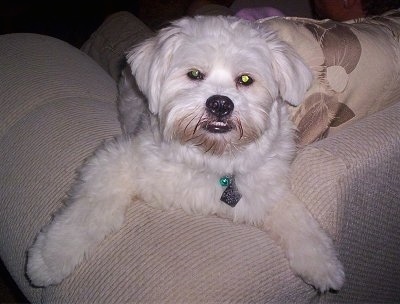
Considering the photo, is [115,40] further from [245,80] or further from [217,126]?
[217,126]

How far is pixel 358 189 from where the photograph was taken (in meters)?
1.62

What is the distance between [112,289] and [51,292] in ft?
1.15

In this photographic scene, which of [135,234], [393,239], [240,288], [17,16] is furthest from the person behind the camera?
[17,16]

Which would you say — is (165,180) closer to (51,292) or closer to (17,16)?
(51,292)

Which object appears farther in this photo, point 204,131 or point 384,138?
point 204,131

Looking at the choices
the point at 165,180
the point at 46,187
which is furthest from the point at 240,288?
the point at 46,187

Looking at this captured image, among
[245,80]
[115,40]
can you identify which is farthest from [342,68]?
[115,40]

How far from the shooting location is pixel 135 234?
147 centimetres

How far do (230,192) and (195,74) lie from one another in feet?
1.97

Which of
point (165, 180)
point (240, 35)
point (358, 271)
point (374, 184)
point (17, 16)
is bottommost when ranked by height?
point (17, 16)

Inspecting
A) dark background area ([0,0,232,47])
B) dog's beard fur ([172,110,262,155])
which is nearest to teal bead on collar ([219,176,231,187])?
dog's beard fur ([172,110,262,155])

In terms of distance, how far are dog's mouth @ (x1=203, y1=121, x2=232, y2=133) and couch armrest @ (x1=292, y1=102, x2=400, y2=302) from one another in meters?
0.36

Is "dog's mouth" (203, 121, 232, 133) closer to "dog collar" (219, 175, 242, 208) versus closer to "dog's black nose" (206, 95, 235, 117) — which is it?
"dog's black nose" (206, 95, 235, 117)

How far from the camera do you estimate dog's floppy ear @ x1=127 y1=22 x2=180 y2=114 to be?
1.89m
